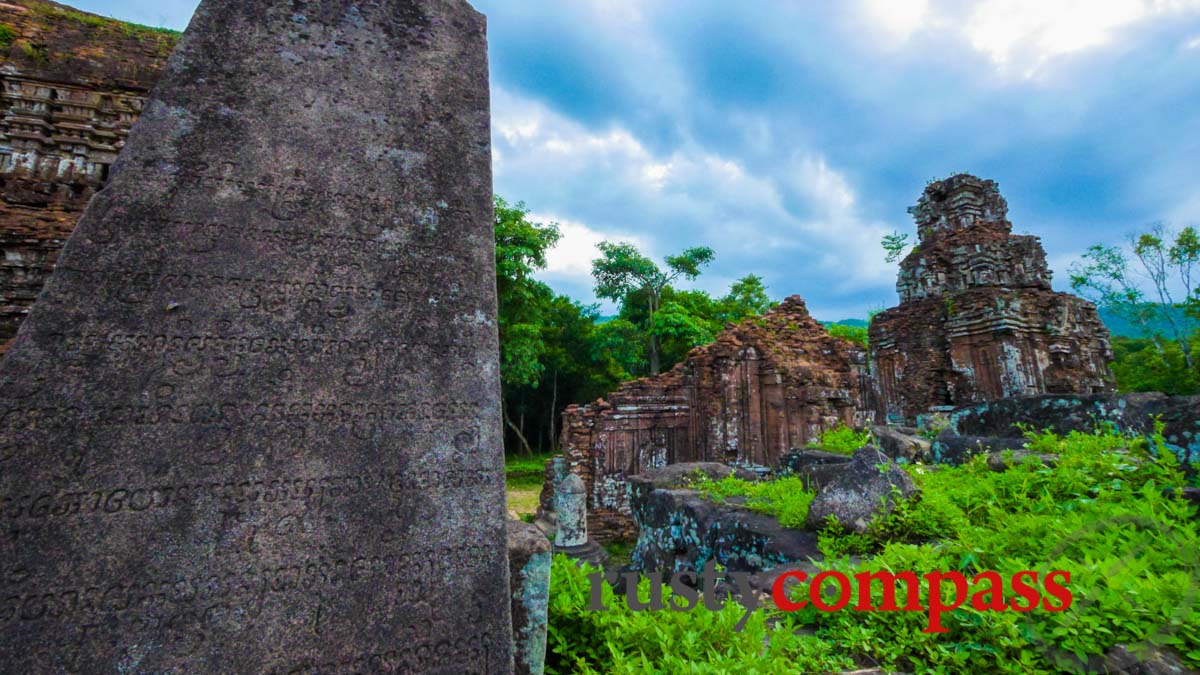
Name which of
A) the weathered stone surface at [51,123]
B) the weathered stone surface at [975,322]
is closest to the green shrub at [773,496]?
the weathered stone surface at [51,123]

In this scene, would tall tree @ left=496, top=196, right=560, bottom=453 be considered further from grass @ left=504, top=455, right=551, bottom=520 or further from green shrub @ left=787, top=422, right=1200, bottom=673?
green shrub @ left=787, top=422, right=1200, bottom=673

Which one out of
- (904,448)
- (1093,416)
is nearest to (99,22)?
(904,448)

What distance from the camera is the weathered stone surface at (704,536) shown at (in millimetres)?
3010

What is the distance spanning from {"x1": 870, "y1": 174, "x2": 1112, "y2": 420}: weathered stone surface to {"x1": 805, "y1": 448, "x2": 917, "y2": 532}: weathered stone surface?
10863 millimetres

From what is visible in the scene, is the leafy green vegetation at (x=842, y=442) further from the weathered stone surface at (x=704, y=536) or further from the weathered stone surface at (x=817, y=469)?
the weathered stone surface at (x=704, y=536)

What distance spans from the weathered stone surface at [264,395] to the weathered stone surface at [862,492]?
214 cm

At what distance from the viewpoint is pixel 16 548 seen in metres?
1.35

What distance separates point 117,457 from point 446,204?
4.71ft

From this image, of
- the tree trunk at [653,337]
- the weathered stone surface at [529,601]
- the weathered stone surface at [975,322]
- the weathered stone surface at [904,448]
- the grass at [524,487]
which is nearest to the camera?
the weathered stone surface at [529,601]

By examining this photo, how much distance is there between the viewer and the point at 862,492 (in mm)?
2867

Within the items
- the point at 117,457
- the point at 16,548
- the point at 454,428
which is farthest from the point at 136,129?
the point at 454,428

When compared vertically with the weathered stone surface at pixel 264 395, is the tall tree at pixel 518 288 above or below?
above

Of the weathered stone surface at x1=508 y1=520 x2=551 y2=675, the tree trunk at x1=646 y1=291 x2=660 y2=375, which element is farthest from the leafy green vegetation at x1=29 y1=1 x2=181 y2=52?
the tree trunk at x1=646 y1=291 x2=660 y2=375

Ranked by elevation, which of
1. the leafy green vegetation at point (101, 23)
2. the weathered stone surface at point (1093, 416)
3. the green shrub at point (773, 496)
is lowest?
the green shrub at point (773, 496)
